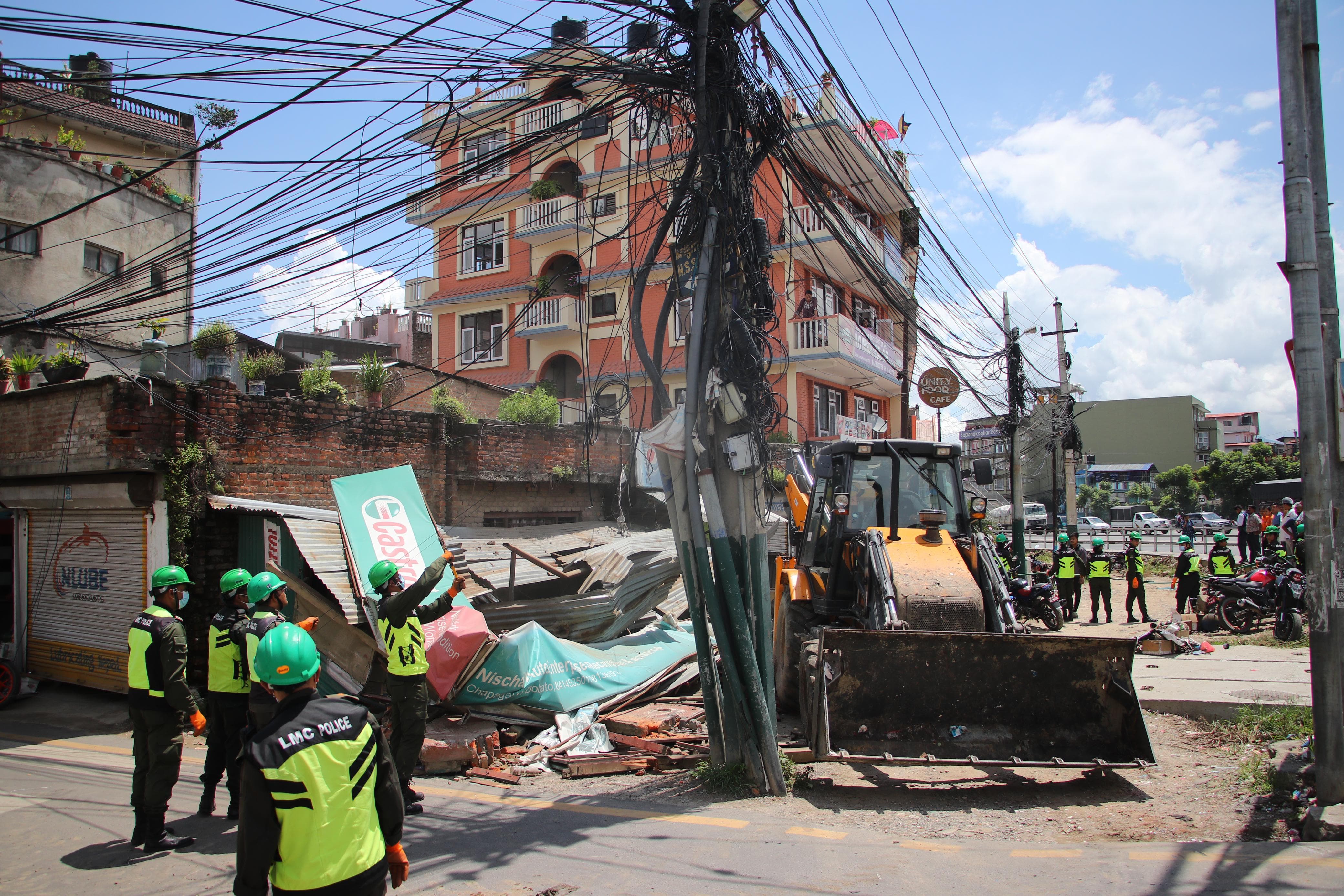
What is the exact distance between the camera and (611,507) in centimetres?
1678

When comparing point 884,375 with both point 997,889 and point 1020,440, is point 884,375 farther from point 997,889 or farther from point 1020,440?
point 997,889

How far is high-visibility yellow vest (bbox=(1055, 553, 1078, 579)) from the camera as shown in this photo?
649 inches

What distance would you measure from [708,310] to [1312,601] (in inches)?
187

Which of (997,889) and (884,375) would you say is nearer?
(997,889)

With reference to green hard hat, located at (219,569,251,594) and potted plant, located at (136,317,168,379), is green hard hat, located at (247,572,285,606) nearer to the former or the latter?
green hard hat, located at (219,569,251,594)

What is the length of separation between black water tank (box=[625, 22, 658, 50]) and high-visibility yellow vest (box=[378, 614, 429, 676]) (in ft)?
17.2

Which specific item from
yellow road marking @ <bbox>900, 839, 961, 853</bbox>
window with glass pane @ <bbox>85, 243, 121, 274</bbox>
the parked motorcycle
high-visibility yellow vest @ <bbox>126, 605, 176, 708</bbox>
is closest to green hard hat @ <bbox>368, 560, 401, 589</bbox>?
high-visibility yellow vest @ <bbox>126, 605, 176, 708</bbox>

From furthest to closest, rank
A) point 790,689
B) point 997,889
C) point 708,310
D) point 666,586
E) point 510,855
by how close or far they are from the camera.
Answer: point 666,586 → point 790,689 → point 708,310 → point 510,855 → point 997,889

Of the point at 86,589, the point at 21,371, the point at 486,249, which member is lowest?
the point at 86,589

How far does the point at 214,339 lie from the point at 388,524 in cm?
749

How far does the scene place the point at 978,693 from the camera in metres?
6.40

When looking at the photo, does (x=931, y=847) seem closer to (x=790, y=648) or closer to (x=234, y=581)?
(x=790, y=648)

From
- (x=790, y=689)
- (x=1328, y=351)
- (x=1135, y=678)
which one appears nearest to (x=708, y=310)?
(x=790, y=689)

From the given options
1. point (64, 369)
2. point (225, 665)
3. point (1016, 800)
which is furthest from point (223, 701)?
point (64, 369)
